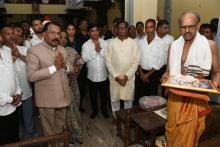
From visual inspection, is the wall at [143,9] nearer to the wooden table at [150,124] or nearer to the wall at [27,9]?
the wooden table at [150,124]

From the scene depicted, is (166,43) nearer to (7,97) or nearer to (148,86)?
(148,86)

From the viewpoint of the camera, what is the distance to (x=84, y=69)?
174 inches

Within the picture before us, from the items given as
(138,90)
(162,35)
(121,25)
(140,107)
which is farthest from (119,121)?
(162,35)

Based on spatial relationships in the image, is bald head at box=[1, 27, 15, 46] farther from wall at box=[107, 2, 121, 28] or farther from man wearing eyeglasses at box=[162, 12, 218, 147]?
wall at box=[107, 2, 121, 28]

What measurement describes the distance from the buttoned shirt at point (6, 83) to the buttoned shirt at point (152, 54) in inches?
90.0

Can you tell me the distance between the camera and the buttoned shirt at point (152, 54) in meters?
4.11

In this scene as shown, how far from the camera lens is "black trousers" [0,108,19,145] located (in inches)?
101

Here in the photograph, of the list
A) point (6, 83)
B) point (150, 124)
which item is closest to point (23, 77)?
point (6, 83)

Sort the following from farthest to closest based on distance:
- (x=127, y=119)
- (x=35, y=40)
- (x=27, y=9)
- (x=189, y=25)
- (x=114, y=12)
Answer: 1. (x=27, y=9)
2. (x=114, y=12)
3. (x=35, y=40)
4. (x=127, y=119)
5. (x=189, y=25)

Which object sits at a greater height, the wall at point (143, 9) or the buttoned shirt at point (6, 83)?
the wall at point (143, 9)

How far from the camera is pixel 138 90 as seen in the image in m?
4.48

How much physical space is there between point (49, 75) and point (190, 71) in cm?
146

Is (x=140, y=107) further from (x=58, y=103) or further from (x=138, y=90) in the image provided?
(x=58, y=103)

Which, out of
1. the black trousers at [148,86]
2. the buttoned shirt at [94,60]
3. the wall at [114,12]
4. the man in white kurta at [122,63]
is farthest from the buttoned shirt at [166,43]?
the wall at [114,12]
